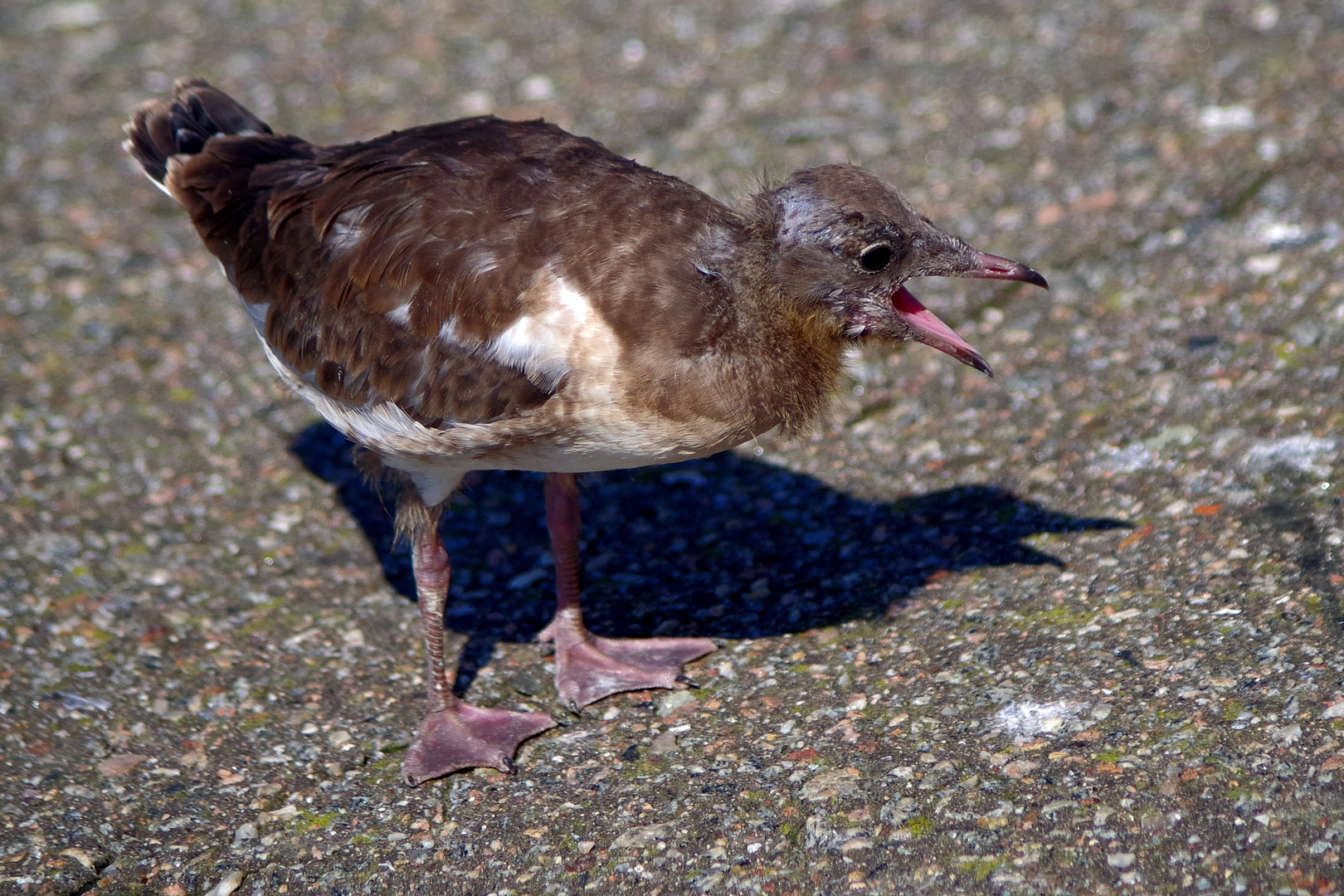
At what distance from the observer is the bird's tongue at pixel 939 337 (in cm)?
478

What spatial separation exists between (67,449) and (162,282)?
68.9 inches

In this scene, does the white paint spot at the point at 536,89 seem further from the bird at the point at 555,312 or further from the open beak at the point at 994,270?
the open beak at the point at 994,270

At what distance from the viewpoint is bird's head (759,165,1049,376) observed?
4.66m

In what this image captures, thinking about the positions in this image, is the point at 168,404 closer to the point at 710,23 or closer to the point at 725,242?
the point at 725,242

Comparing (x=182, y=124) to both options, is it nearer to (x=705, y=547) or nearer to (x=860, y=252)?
(x=705, y=547)

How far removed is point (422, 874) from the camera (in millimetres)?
4594

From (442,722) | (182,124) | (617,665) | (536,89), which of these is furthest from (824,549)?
(536,89)

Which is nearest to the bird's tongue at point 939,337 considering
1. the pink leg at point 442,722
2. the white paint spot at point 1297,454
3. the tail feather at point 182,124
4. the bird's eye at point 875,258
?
the bird's eye at point 875,258

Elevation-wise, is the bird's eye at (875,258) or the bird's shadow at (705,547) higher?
the bird's eye at (875,258)

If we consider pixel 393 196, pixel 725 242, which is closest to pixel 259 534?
pixel 393 196

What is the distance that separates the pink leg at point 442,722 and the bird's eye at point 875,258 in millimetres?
2126

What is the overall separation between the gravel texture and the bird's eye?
66.0 inches

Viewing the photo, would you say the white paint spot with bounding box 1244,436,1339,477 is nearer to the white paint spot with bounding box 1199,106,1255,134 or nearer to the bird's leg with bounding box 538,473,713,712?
the bird's leg with bounding box 538,473,713,712

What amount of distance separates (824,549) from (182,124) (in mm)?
3762
